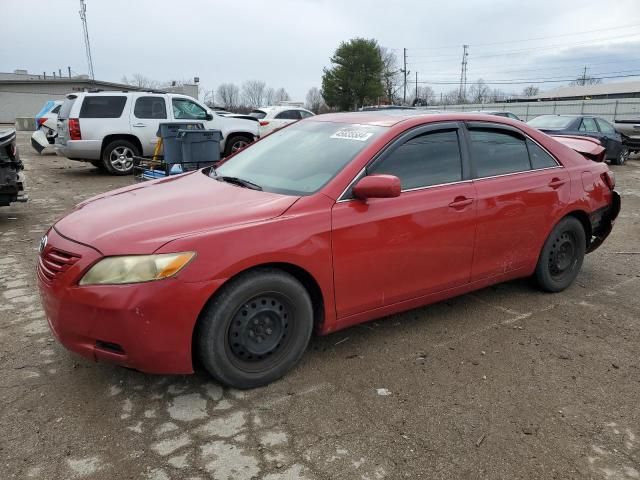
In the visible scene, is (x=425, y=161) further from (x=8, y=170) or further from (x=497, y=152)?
(x=8, y=170)

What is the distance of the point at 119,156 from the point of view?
11680mm

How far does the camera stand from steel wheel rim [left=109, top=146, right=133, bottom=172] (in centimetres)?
1162

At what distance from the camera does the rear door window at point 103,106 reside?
11.3 m

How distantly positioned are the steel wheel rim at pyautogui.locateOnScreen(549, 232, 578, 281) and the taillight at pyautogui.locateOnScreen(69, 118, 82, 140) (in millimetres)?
10264

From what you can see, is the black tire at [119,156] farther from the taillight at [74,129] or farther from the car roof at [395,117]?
the car roof at [395,117]

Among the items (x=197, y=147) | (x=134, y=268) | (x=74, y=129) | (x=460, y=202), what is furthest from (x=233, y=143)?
(x=134, y=268)

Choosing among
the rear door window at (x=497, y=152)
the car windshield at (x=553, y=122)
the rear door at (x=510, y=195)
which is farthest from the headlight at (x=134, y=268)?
the car windshield at (x=553, y=122)

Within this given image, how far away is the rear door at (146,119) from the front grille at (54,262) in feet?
30.6

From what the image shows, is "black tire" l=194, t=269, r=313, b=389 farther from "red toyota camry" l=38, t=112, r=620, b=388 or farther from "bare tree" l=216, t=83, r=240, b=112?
"bare tree" l=216, t=83, r=240, b=112

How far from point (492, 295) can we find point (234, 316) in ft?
8.85

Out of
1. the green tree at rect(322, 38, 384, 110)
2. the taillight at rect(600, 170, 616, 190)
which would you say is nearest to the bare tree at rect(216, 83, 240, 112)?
the green tree at rect(322, 38, 384, 110)

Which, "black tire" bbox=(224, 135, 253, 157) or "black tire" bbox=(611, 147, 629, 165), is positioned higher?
"black tire" bbox=(224, 135, 253, 157)

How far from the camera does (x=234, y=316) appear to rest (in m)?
2.83

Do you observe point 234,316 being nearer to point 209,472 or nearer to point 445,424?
point 209,472
